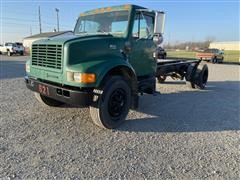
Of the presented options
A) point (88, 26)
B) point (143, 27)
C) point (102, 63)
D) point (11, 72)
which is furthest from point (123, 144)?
point (11, 72)

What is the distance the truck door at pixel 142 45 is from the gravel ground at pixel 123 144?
3.62 ft

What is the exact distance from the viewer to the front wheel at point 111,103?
4.25 m

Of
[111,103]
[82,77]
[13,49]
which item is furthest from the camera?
[13,49]

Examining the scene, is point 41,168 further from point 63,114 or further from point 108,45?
point 108,45

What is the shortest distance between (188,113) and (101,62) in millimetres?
2830

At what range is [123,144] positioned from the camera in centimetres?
393

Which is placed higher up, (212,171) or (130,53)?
(130,53)

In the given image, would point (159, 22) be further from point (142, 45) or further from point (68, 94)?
point (68, 94)

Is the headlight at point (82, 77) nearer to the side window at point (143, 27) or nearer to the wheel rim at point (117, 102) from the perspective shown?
the wheel rim at point (117, 102)

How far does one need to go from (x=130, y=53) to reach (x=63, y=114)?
2.05m

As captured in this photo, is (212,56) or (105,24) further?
(212,56)

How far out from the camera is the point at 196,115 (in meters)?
5.64

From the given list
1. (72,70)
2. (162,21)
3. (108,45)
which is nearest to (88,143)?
(72,70)

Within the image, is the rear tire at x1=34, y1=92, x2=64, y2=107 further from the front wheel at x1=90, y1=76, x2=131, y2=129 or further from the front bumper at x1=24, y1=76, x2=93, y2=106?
the front wheel at x1=90, y1=76, x2=131, y2=129
